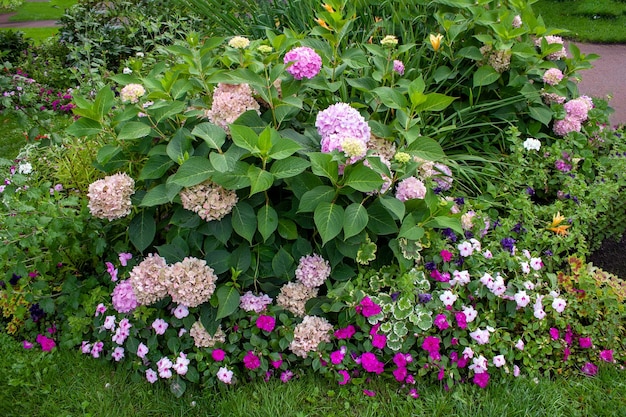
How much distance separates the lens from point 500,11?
2.94 meters

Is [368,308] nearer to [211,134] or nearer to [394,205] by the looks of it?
[394,205]

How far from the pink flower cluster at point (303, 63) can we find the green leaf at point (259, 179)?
0.49 metres

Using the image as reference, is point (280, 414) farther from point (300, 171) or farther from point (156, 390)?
point (300, 171)

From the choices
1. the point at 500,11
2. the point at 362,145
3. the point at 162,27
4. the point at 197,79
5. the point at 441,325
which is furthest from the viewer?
the point at 162,27

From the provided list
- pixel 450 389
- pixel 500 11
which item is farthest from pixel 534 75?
pixel 450 389

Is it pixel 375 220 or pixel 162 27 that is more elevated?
pixel 375 220

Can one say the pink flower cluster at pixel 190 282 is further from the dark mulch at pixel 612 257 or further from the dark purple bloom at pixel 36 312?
the dark mulch at pixel 612 257

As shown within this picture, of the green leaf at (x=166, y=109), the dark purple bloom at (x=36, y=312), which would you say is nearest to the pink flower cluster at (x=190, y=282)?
the green leaf at (x=166, y=109)

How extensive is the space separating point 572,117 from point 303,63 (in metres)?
1.74

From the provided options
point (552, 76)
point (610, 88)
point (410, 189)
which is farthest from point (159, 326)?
point (610, 88)

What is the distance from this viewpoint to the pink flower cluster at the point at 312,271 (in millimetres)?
2107

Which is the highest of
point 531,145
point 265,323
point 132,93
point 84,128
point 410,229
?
point 132,93

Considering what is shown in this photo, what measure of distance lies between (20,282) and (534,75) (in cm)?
297

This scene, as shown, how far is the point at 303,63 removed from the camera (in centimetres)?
211
